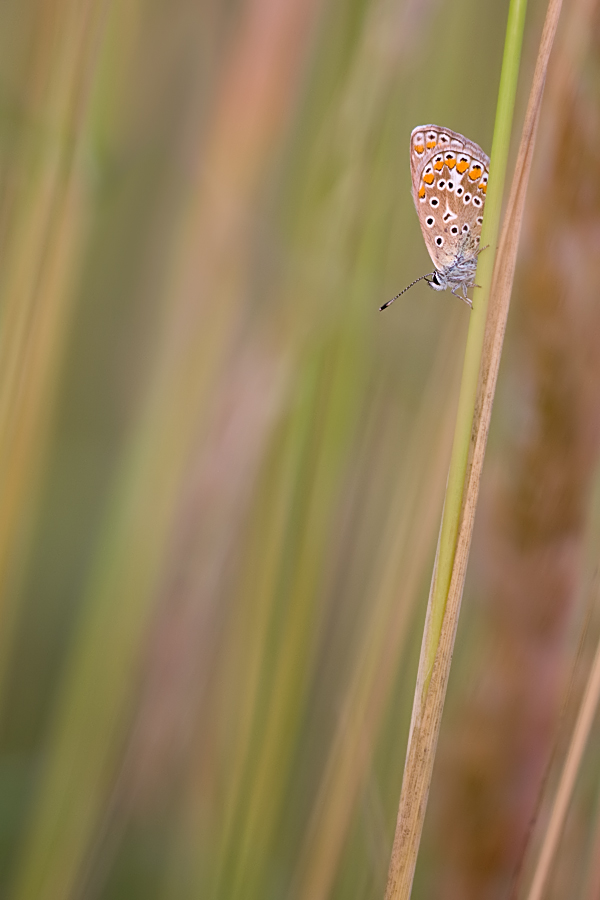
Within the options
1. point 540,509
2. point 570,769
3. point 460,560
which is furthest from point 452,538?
point 570,769

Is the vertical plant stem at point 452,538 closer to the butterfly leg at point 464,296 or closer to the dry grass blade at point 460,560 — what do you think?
the dry grass blade at point 460,560

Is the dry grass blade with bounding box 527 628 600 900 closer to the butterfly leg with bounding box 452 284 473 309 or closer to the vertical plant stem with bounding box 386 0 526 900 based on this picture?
the vertical plant stem with bounding box 386 0 526 900

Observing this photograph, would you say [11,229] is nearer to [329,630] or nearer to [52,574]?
[52,574]

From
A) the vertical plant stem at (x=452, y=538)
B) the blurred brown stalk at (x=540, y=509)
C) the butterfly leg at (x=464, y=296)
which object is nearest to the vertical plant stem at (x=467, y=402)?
the vertical plant stem at (x=452, y=538)

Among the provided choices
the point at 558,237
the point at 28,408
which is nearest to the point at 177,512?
the point at 28,408

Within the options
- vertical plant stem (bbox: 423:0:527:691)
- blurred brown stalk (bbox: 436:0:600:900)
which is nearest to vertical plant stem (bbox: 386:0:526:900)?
vertical plant stem (bbox: 423:0:527:691)

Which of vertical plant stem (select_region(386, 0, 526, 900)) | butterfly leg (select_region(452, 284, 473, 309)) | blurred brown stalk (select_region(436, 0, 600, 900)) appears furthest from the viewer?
butterfly leg (select_region(452, 284, 473, 309))
